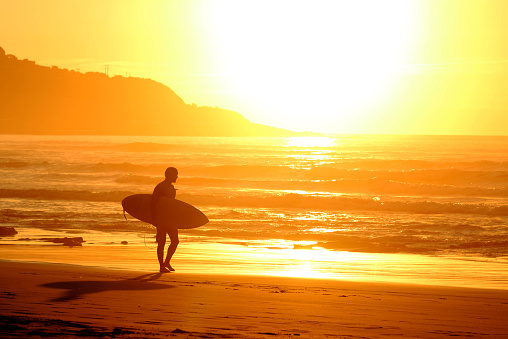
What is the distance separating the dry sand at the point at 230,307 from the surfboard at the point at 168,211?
3.20 feet

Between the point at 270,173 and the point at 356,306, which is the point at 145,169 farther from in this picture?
the point at 356,306

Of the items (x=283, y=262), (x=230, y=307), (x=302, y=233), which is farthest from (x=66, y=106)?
(x=230, y=307)

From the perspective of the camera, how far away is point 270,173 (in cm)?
4569

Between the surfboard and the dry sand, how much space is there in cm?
97

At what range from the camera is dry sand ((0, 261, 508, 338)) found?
5840mm

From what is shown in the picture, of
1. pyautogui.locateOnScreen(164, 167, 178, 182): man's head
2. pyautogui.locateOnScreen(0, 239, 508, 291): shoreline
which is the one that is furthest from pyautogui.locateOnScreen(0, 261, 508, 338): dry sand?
pyautogui.locateOnScreen(164, 167, 178, 182): man's head

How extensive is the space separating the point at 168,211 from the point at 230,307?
346 centimetres

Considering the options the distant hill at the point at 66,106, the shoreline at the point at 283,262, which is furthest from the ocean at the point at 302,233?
the distant hill at the point at 66,106

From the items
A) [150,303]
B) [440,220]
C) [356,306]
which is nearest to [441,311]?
[356,306]

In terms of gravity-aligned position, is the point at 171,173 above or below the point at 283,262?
above

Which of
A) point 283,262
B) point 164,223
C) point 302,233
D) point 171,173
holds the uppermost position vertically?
point 171,173

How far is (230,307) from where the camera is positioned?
23.1 feet

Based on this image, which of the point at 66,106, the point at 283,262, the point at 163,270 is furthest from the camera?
the point at 66,106

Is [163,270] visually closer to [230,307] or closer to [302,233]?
[230,307]
